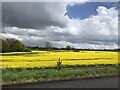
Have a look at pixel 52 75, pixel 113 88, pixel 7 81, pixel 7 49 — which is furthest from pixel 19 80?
pixel 7 49

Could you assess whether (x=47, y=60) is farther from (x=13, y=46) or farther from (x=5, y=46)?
(x=13, y=46)

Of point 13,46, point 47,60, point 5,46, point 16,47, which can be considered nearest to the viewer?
point 47,60

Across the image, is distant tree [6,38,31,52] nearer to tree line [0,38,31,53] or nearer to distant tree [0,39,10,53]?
tree line [0,38,31,53]

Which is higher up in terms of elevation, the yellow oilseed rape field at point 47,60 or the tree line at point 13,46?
the tree line at point 13,46

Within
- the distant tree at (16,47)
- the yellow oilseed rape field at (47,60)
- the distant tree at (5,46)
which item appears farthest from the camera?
the distant tree at (16,47)

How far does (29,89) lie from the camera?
1331 centimetres

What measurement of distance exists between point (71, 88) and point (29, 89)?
1.77 m

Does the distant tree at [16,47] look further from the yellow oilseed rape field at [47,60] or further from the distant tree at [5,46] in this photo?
the yellow oilseed rape field at [47,60]

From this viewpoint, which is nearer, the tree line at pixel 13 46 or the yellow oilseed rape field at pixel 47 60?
the yellow oilseed rape field at pixel 47 60

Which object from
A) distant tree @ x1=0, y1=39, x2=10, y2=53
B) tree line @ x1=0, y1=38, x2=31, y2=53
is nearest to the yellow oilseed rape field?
distant tree @ x1=0, y1=39, x2=10, y2=53

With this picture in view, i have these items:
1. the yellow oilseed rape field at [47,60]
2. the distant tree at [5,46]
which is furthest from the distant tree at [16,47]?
the yellow oilseed rape field at [47,60]

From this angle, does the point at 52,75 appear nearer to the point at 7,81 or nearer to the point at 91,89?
the point at 7,81

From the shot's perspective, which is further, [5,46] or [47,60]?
[5,46]

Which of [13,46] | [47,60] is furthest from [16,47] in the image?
[47,60]
